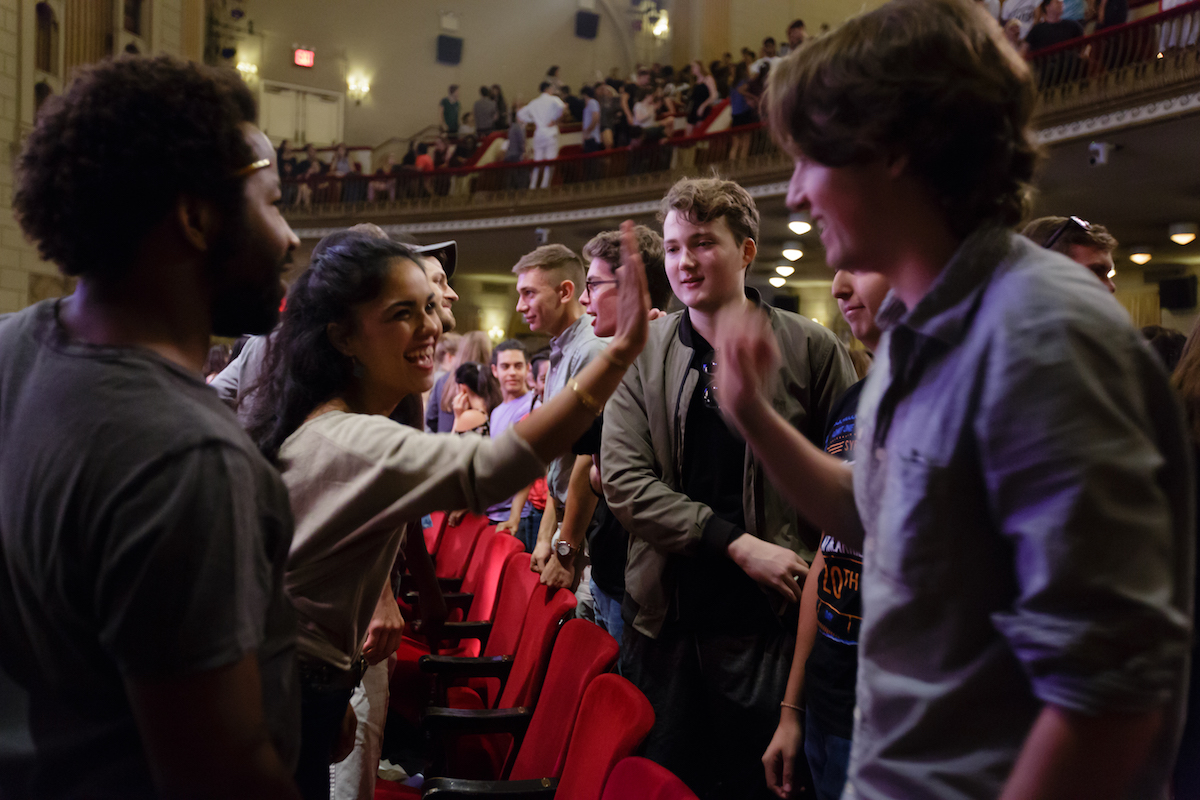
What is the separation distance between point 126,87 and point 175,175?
100mm

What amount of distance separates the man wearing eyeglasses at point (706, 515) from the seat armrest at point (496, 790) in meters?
0.33

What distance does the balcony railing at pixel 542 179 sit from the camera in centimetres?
1063

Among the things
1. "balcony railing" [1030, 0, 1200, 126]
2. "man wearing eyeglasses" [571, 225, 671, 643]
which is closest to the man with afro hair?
"man wearing eyeglasses" [571, 225, 671, 643]

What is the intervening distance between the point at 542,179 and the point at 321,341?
38.2 ft

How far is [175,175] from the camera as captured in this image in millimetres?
858

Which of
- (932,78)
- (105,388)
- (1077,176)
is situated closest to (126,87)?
(105,388)

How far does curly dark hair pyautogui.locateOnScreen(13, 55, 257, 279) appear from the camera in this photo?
84 cm

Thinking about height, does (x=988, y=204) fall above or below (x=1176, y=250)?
below

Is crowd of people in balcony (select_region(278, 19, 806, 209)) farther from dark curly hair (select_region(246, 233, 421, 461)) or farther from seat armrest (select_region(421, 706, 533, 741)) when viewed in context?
dark curly hair (select_region(246, 233, 421, 461))

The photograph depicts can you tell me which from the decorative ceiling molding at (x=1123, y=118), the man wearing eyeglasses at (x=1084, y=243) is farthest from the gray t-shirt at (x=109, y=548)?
the decorative ceiling molding at (x=1123, y=118)

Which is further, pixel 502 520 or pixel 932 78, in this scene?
pixel 502 520

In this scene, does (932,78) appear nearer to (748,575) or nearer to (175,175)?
(175,175)

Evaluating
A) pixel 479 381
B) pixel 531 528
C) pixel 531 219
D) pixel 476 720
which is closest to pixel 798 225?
pixel 531 219

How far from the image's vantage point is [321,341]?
1.49 m
